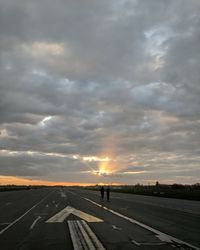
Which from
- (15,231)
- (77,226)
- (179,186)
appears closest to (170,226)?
(77,226)

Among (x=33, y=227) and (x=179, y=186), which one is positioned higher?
(x=179, y=186)

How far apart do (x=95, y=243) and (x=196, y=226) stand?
25.0 feet

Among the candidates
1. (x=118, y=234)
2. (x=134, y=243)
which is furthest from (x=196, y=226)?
(x=134, y=243)

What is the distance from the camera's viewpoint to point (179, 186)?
5541 inches

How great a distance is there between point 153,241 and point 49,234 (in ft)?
14.1

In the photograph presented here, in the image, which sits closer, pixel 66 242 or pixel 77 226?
pixel 66 242

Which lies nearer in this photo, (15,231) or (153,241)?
(153,241)

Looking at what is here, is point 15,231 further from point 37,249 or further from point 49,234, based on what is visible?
point 37,249

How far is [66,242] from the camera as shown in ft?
43.5

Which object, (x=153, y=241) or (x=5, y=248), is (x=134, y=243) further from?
(x=5, y=248)

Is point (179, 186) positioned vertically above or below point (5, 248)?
above

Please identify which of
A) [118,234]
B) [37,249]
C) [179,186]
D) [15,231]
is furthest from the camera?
[179,186]

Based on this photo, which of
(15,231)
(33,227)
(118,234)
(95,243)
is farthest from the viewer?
(33,227)

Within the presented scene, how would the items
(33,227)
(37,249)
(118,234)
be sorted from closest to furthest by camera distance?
(37,249) → (118,234) → (33,227)
